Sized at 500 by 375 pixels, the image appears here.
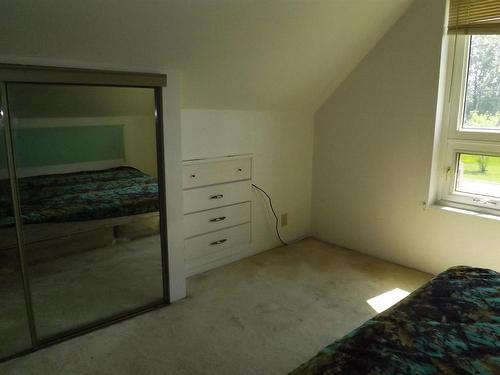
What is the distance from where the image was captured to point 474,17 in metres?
2.48

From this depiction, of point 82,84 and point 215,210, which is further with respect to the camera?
point 215,210

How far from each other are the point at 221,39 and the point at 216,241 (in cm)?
149

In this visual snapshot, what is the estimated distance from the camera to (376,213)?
320 cm

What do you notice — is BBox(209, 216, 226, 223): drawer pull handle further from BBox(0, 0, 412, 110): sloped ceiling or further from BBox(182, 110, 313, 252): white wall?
BBox(0, 0, 412, 110): sloped ceiling

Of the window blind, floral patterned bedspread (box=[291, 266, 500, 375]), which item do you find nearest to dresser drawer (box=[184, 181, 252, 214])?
floral patterned bedspread (box=[291, 266, 500, 375])

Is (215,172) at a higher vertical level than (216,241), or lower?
higher

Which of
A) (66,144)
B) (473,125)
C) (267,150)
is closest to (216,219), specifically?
(267,150)

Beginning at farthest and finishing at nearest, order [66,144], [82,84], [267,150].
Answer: [267,150] → [66,144] → [82,84]

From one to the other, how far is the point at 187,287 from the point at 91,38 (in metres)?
1.66

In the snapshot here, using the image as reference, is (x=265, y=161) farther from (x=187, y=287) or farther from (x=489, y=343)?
(x=489, y=343)

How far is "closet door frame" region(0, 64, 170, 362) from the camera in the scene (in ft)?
5.98

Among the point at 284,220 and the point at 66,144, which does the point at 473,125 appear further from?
the point at 66,144

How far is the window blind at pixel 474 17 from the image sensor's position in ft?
7.88

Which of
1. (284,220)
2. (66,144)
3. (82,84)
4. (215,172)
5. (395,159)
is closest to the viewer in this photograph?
(82,84)
